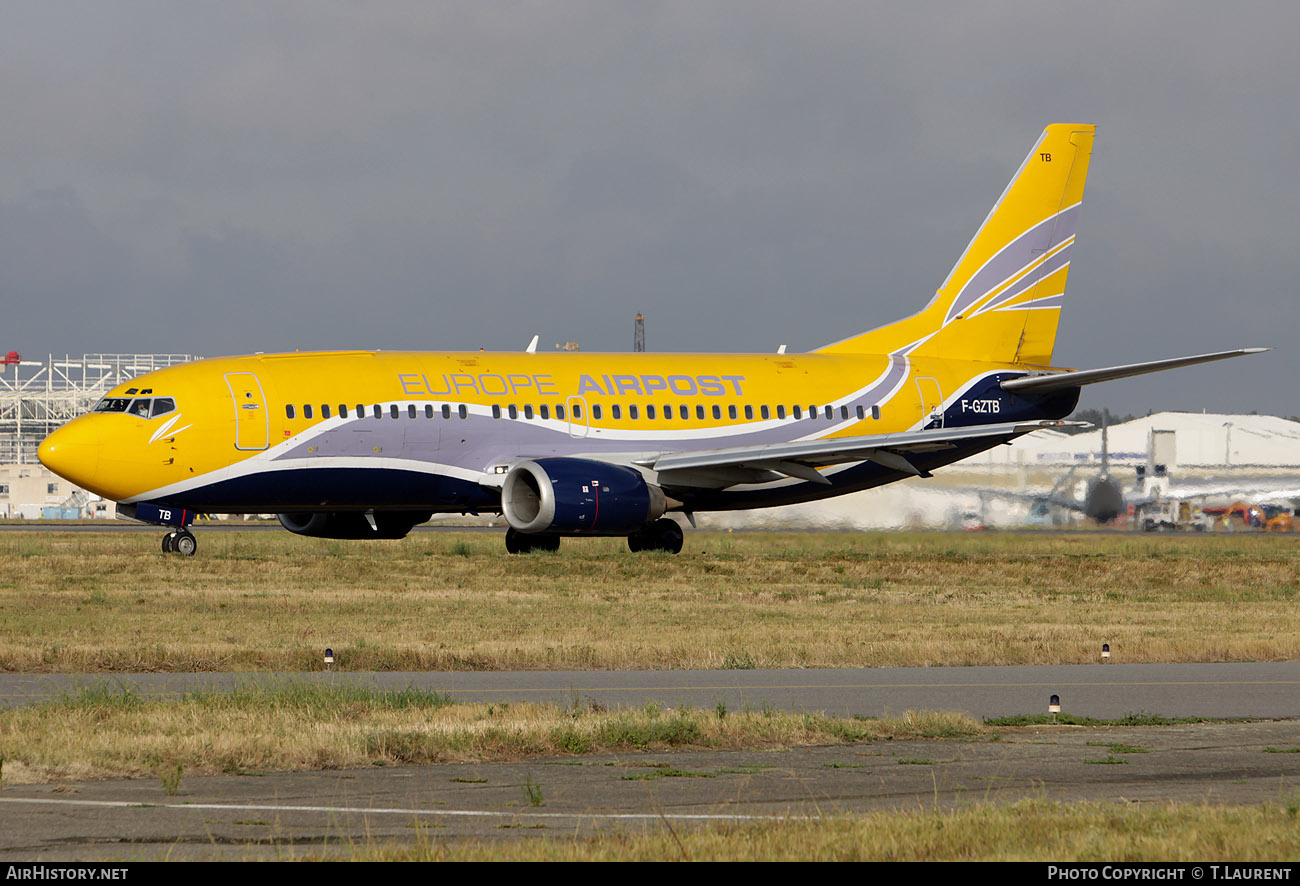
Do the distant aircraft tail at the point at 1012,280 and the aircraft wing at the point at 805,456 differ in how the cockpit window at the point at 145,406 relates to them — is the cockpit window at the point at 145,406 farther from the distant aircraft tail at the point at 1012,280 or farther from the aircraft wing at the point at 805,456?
the distant aircraft tail at the point at 1012,280

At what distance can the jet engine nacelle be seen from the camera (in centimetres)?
3723

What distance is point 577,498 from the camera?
33.5 m

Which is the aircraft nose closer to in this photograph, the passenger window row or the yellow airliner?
the yellow airliner

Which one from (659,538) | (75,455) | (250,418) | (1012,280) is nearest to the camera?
(75,455)

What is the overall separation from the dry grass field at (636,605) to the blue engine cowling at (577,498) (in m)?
0.93

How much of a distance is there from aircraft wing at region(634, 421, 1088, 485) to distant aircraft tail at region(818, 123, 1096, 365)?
4.99m

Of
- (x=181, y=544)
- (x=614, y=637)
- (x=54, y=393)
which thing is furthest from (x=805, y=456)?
(x=54, y=393)

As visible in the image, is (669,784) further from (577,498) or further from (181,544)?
(181,544)

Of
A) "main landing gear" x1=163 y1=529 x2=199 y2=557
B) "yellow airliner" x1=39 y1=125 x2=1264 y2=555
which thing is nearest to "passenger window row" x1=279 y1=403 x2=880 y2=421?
"yellow airliner" x1=39 y1=125 x2=1264 y2=555

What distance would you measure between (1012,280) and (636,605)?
19806 mm

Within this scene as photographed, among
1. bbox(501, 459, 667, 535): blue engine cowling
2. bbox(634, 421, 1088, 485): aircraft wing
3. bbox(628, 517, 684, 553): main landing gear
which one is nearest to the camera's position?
bbox(501, 459, 667, 535): blue engine cowling

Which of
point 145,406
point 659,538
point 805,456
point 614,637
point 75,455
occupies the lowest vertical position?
point 614,637

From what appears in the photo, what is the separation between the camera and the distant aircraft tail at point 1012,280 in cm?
4200

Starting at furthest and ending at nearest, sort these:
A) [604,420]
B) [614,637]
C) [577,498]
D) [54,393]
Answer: [54,393]
[604,420]
[577,498]
[614,637]
